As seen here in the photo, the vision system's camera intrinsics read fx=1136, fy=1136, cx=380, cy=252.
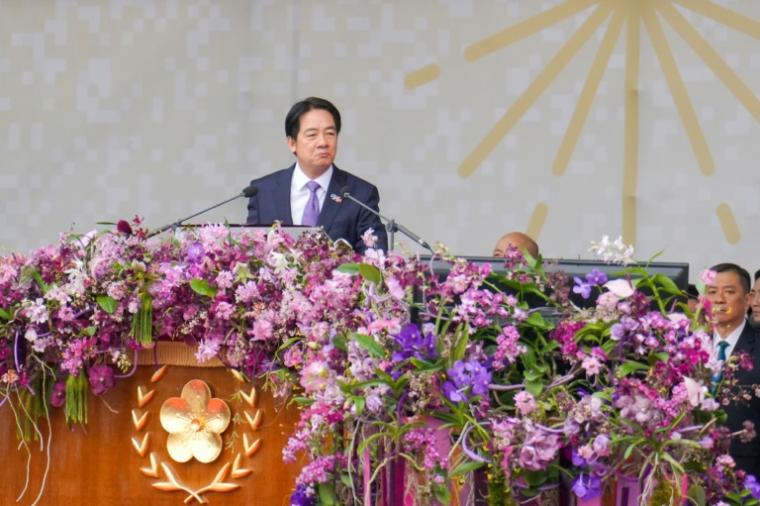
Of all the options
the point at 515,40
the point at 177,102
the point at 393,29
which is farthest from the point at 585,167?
the point at 177,102

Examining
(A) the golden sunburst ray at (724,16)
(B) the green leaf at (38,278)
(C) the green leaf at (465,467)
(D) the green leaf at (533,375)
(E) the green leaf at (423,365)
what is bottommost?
(C) the green leaf at (465,467)

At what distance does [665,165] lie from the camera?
13.8ft

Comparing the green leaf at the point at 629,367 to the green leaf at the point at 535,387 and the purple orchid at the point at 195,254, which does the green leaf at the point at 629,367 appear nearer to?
the green leaf at the point at 535,387

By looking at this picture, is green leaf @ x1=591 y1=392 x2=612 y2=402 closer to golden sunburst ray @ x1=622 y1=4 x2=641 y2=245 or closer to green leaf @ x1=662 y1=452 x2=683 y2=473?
green leaf @ x1=662 y1=452 x2=683 y2=473

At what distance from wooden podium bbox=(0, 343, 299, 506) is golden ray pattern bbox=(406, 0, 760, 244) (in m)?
2.30

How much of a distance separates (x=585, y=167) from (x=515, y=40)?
0.55 m

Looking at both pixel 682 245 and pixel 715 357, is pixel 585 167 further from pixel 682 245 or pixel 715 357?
pixel 715 357

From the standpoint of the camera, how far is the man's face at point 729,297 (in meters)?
3.53

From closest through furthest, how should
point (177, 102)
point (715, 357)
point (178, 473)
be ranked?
point (715, 357), point (178, 473), point (177, 102)

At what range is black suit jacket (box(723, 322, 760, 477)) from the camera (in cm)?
308

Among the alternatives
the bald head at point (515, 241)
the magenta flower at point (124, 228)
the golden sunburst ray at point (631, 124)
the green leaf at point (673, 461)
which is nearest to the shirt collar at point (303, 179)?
the bald head at point (515, 241)

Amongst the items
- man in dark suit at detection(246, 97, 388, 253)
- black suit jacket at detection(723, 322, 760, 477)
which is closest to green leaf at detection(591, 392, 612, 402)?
black suit jacket at detection(723, 322, 760, 477)

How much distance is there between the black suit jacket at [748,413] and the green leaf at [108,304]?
1666 millimetres

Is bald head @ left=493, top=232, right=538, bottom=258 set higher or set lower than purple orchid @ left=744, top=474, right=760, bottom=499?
higher
